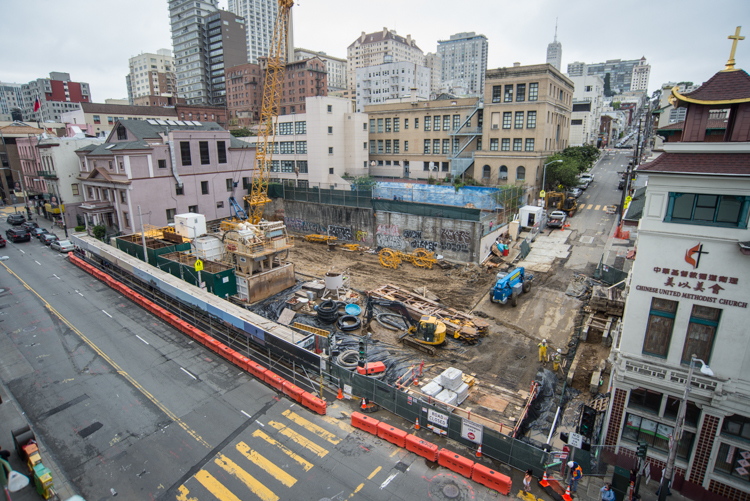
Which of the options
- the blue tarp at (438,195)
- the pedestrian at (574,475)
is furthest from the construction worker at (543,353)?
the blue tarp at (438,195)

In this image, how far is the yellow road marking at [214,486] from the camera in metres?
12.2

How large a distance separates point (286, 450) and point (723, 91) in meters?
18.3

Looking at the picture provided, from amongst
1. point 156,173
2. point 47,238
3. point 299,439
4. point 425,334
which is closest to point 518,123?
point 425,334

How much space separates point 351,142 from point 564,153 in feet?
108

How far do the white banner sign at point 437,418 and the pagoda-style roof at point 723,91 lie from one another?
13.1 meters

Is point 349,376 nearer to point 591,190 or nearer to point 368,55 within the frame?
point 591,190

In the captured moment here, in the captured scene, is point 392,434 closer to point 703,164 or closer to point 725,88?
point 703,164

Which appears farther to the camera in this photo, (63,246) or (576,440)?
(63,246)

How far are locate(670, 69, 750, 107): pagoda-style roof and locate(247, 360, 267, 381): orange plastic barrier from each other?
19.0 m

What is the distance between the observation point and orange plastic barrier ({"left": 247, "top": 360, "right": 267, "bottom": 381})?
18.4 meters

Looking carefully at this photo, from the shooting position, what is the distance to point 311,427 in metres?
15.3

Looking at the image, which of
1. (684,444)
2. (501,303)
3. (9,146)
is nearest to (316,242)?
(501,303)

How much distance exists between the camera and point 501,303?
26.8 meters

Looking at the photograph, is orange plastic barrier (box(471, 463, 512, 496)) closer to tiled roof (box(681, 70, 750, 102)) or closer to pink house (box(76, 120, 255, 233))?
Answer: tiled roof (box(681, 70, 750, 102))
